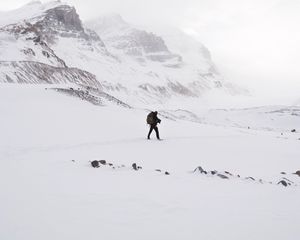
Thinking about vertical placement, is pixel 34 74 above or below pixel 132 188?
above

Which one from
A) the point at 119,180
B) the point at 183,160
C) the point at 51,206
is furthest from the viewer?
the point at 183,160

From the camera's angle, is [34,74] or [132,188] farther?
[34,74]

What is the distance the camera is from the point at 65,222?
7.35 m

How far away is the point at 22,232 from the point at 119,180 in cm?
456

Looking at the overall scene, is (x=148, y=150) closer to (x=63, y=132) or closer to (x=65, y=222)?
(x=63, y=132)

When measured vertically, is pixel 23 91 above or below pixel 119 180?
above

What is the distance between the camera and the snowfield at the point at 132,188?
741cm

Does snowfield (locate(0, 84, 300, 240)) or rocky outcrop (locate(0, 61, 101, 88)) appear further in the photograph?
rocky outcrop (locate(0, 61, 101, 88))

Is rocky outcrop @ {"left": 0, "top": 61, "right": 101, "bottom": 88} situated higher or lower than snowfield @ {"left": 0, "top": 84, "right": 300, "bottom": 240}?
higher

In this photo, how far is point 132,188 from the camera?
10.3 m

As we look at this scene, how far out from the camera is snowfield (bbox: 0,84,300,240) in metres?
7.41

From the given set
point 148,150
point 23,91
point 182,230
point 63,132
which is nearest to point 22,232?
point 182,230

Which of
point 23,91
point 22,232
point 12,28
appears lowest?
point 22,232

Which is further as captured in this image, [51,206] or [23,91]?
[23,91]
